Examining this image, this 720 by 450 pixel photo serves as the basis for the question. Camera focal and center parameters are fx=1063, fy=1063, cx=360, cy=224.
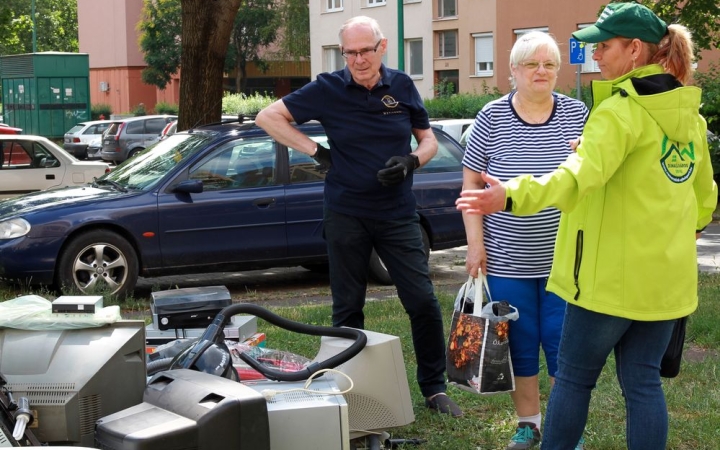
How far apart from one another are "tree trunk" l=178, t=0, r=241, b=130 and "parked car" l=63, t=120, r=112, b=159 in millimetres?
23905

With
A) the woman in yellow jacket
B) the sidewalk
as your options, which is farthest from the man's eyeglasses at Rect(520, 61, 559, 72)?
the sidewalk

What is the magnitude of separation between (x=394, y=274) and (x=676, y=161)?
194 centimetres

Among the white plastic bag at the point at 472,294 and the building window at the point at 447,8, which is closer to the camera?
the white plastic bag at the point at 472,294

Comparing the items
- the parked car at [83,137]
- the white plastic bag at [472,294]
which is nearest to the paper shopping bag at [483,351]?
the white plastic bag at [472,294]

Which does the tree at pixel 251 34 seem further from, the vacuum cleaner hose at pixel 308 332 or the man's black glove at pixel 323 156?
the vacuum cleaner hose at pixel 308 332

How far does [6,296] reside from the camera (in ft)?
31.2

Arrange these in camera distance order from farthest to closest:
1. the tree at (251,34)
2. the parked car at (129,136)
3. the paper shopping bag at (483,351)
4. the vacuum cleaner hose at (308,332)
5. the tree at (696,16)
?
the tree at (251,34)
the parked car at (129,136)
the tree at (696,16)
the paper shopping bag at (483,351)
the vacuum cleaner hose at (308,332)

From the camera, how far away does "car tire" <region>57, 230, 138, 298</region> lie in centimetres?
930

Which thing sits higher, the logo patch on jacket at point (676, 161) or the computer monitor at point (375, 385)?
the logo patch on jacket at point (676, 161)

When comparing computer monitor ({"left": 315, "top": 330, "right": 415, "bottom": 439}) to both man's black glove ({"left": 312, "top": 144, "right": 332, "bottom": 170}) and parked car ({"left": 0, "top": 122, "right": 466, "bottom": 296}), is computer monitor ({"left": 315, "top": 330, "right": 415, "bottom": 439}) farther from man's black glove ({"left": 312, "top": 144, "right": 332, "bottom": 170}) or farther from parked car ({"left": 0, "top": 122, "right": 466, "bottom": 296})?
parked car ({"left": 0, "top": 122, "right": 466, "bottom": 296})

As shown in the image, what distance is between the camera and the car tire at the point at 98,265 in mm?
9297

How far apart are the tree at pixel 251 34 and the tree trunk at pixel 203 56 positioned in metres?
44.5

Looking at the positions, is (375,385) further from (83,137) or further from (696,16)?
(83,137)

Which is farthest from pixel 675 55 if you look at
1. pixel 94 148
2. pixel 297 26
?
pixel 297 26
